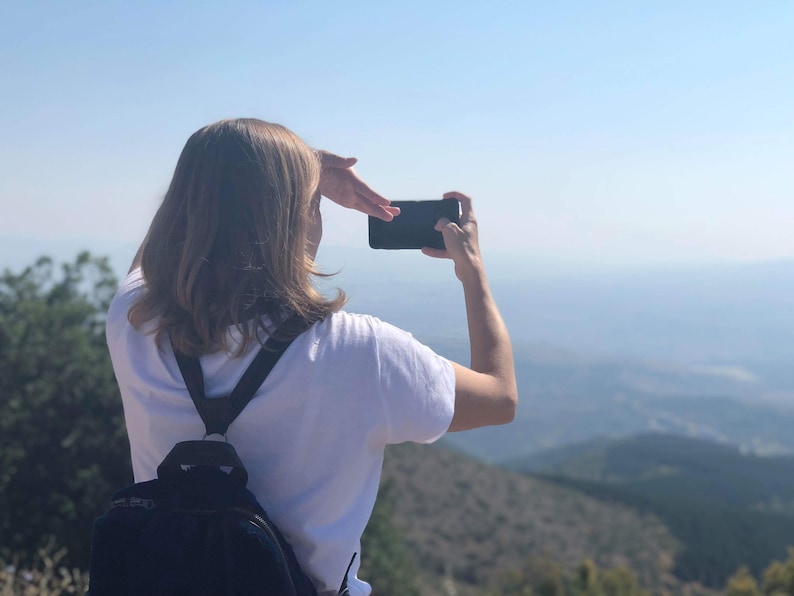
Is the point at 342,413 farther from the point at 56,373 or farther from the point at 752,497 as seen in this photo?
the point at 752,497

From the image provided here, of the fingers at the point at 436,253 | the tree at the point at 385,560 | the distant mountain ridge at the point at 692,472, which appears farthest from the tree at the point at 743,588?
the distant mountain ridge at the point at 692,472

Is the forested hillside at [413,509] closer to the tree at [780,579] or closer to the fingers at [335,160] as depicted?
the tree at [780,579]

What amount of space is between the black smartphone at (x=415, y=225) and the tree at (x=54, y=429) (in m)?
11.8

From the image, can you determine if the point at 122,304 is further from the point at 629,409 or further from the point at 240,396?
the point at 629,409

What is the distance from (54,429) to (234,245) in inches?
529

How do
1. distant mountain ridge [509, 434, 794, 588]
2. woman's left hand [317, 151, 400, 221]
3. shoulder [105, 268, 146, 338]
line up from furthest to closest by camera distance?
distant mountain ridge [509, 434, 794, 588] → woman's left hand [317, 151, 400, 221] → shoulder [105, 268, 146, 338]

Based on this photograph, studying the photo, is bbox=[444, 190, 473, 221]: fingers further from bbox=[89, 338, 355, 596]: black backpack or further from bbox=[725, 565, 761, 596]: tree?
bbox=[725, 565, 761, 596]: tree

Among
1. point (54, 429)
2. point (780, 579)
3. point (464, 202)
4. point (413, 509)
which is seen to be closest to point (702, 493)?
point (413, 509)

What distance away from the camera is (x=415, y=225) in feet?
5.60

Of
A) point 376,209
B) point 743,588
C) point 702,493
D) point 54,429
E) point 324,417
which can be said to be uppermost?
point 376,209

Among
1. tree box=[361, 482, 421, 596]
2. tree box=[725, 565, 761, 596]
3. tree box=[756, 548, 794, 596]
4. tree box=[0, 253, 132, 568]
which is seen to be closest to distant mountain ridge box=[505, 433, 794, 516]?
tree box=[361, 482, 421, 596]

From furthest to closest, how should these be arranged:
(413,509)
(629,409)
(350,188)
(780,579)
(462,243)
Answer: (629,409)
(413,509)
(780,579)
(350,188)
(462,243)

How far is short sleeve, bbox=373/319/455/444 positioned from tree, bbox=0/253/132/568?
1211cm

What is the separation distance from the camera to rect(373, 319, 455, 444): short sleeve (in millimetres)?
1259
